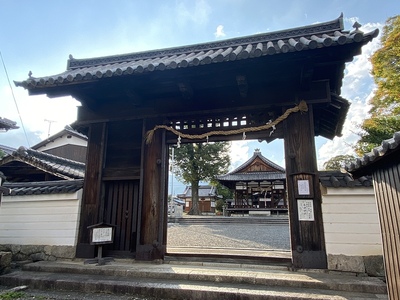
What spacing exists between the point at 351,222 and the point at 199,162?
2522 centimetres

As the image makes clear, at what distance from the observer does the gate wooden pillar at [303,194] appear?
4633 millimetres

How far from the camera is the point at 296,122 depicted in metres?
5.23

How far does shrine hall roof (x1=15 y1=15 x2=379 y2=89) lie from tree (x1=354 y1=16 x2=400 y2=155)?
479 inches

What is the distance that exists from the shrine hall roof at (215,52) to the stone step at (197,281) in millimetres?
3658

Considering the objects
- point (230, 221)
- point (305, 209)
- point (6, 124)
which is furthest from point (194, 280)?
point (230, 221)

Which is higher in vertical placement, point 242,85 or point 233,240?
point 242,85

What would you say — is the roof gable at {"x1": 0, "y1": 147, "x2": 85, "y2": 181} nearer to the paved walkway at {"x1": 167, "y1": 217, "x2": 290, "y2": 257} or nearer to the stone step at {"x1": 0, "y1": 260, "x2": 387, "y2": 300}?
the paved walkway at {"x1": 167, "y1": 217, "x2": 290, "y2": 257}

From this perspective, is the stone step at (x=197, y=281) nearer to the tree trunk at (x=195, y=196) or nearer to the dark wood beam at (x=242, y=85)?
the dark wood beam at (x=242, y=85)

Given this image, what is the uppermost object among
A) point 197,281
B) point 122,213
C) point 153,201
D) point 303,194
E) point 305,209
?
point 303,194

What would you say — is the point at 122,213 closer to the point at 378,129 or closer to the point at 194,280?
the point at 194,280

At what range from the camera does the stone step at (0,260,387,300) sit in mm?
3809

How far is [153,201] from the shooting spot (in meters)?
5.55

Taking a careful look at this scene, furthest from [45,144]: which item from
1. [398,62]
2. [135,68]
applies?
[398,62]

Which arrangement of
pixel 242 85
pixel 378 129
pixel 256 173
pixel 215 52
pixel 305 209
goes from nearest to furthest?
pixel 305 209 → pixel 242 85 → pixel 215 52 → pixel 378 129 → pixel 256 173
